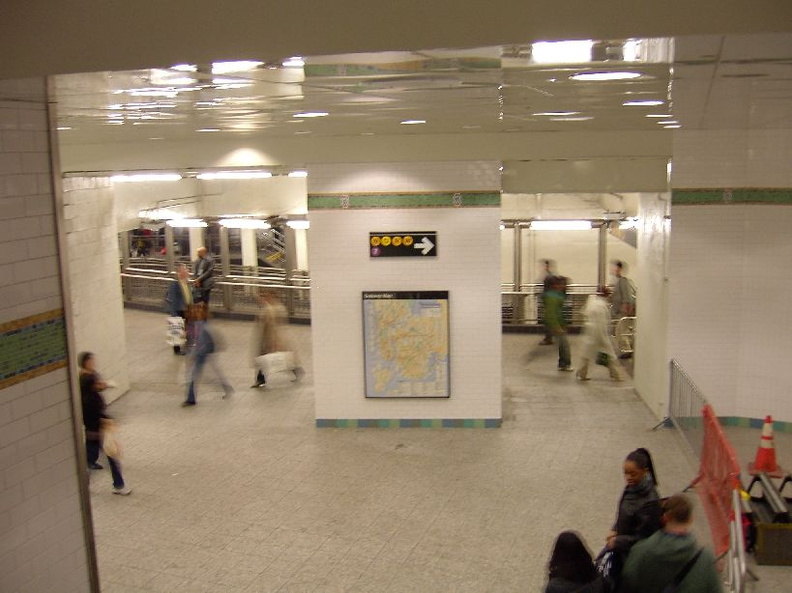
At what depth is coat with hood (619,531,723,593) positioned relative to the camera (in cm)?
419

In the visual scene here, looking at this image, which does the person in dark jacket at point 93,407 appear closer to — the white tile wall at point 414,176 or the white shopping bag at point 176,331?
the white tile wall at point 414,176

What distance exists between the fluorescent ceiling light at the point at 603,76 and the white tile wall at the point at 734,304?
571 centimetres

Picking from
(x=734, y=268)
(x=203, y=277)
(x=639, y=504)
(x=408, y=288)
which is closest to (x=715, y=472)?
(x=639, y=504)

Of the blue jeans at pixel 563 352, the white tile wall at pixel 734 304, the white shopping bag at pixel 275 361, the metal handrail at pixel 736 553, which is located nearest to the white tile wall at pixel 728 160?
the white tile wall at pixel 734 304

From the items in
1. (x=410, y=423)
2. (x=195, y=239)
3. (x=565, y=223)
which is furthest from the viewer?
(x=195, y=239)

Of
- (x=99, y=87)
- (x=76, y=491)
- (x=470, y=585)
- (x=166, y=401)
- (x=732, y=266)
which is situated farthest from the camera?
(x=166, y=401)

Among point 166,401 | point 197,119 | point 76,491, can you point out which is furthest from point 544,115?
point 166,401

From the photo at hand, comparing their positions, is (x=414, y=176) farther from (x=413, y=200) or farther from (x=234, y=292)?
(x=234, y=292)

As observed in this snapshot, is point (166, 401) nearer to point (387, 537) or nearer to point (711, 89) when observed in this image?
point (387, 537)

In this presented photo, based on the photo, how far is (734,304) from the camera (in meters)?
9.52

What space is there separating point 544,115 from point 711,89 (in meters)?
1.88

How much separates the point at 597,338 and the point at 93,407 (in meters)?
7.09

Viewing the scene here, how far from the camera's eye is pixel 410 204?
31.2 ft

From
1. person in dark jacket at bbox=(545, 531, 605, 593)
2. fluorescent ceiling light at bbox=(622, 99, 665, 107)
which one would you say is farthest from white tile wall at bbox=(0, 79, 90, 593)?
fluorescent ceiling light at bbox=(622, 99, 665, 107)
